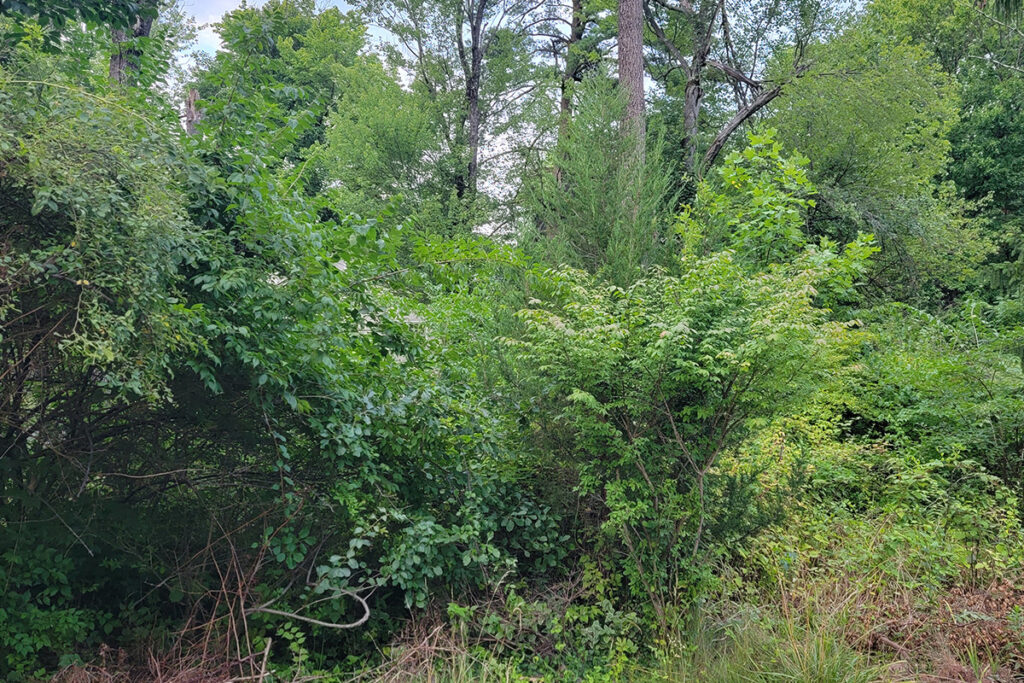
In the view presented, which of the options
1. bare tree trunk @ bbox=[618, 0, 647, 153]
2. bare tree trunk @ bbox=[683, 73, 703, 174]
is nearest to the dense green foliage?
bare tree trunk @ bbox=[618, 0, 647, 153]

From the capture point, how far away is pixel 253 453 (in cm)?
416

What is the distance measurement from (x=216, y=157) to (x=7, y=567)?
2.70 metres

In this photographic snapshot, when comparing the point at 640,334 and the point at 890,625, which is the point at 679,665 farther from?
the point at 640,334

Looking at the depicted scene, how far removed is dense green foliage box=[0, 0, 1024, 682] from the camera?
3385 mm

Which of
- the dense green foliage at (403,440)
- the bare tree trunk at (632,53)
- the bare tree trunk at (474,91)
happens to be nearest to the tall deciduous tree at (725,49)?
the bare tree trunk at (632,53)

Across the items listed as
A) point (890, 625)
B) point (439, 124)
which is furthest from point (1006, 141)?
point (890, 625)

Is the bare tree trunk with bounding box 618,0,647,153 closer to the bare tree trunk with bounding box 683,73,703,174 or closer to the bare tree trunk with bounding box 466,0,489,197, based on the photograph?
the bare tree trunk with bounding box 683,73,703,174

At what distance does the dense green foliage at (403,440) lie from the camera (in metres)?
3.38

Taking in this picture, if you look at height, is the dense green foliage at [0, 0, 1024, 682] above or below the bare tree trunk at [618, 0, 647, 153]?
below

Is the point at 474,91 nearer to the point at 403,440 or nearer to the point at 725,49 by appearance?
the point at 725,49

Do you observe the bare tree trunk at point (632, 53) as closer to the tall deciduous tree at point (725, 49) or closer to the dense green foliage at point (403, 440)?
the dense green foliage at point (403, 440)

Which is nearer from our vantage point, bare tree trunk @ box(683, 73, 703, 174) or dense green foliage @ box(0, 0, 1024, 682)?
dense green foliage @ box(0, 0, 1024, 682)

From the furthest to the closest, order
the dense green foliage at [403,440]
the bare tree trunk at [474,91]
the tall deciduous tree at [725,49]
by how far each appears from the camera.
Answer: the bare tree trunk at [474,91] < the tall deciduous tree at [725,49] < the dense green foliage at [403,440]

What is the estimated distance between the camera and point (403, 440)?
14.7 ft
